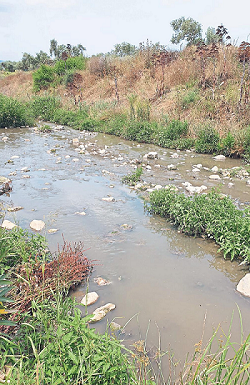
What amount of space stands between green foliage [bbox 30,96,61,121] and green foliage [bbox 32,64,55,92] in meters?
6.72

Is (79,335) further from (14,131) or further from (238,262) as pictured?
(14,131)

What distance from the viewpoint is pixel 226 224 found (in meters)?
4.14

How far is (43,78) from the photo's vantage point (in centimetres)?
2417

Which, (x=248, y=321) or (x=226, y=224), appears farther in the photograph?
(x=226, y=224)

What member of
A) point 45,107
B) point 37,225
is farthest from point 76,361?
point 45,107

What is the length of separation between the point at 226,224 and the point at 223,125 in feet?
20.7

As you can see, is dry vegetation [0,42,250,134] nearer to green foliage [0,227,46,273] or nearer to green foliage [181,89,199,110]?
green foliage [181,89,199,110]

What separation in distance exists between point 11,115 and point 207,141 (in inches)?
408

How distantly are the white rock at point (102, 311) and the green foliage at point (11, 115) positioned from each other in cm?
1397

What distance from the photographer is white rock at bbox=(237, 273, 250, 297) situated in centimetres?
325

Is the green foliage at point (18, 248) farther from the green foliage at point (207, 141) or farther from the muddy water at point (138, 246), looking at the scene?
the green foliage at point (207, 141)

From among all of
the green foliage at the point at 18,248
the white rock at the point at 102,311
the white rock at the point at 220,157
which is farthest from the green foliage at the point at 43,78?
the white rock at the point at 102,311

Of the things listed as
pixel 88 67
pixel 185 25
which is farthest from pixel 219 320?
pixel 185 25

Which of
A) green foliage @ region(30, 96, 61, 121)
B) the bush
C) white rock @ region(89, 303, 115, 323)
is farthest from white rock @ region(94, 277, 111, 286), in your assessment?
green foliage @ region(30, 96, 61, 121)
